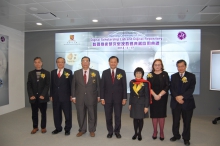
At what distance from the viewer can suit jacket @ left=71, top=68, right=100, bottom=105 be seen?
3.16 m

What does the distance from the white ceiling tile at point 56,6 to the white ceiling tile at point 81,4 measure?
131mm

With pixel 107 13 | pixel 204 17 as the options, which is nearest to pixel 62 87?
pixel 107 13

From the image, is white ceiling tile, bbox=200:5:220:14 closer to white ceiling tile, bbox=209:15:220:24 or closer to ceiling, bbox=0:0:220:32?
ceiling, bbox=0:0:220:32

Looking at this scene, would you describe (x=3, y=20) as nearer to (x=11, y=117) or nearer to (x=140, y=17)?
(x=11, y=117)

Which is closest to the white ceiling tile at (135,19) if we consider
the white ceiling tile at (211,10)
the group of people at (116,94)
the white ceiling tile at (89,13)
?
the white ceiling tile at (89,13)

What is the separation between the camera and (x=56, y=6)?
3.55 metres

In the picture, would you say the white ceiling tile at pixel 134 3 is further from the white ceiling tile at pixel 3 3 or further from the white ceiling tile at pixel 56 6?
the white ceiling tile at pixel 3 3

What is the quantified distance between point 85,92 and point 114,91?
0.58 metres

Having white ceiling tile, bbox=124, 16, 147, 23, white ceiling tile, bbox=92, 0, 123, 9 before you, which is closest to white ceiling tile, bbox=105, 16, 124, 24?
white ceiling tile, bbox=124, 16, 147, 23

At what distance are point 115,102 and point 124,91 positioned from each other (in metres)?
0.27

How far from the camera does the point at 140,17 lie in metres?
4.32

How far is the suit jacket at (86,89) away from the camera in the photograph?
316 centimetres

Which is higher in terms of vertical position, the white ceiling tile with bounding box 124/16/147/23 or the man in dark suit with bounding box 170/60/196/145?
the white ceiling tile with bounding box 124/16/147/23

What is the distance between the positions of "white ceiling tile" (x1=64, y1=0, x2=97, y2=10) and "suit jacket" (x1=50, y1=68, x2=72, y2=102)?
57.4 inches
